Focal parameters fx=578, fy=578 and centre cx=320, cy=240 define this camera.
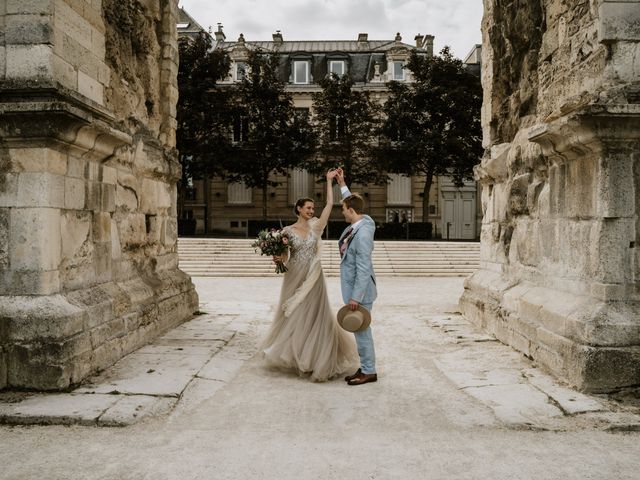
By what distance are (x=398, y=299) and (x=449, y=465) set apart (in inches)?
312

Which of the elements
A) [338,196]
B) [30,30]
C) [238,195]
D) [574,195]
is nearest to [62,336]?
[30,30]

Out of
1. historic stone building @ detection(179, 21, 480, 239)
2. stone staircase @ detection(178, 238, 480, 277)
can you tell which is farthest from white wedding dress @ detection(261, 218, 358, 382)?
historic stone building @ detection(179, 21, 480, 239)

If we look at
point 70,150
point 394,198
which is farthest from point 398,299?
point 394,198

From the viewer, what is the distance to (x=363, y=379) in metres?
5.03

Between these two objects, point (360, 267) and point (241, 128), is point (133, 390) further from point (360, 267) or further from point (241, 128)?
point (241, 128)

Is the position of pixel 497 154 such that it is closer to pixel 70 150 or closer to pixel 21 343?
pixel 70 150

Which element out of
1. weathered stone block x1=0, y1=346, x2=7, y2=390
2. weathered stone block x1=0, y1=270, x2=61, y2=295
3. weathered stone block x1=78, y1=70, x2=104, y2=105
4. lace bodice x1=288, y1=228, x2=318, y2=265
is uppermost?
weathered stone block x1=78, y1=70, x2=104, y2=105

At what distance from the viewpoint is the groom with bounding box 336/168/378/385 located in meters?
4.93

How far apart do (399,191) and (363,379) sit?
88.8 ft

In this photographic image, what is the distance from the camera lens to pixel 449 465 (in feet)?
10.7

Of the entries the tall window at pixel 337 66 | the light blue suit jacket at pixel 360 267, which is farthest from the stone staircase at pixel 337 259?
the tall window at pixel 337 66

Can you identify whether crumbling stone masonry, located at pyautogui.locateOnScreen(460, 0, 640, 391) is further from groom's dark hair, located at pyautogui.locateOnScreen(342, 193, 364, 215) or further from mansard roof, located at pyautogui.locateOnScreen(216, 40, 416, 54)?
mansard roof, located at pyautogui.locateOnScreen(216, 40, 416, 54)

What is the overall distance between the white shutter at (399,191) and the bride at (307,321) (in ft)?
85.4

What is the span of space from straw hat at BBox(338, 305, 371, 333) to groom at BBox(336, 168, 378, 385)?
0.05 meters
